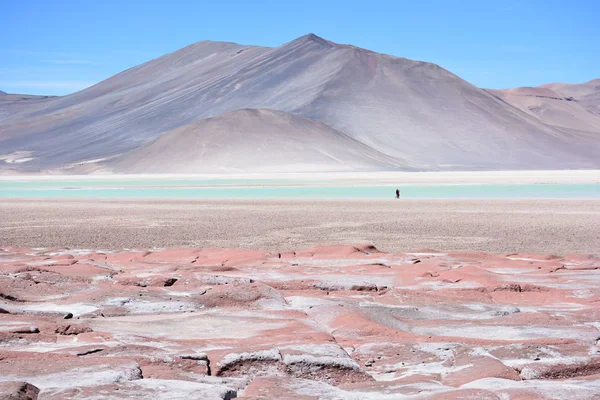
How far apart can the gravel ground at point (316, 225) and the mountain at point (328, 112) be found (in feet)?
213

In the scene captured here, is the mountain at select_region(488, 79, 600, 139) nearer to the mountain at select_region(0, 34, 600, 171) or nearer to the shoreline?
the mountain at select_region(0, 34, 600, 171)

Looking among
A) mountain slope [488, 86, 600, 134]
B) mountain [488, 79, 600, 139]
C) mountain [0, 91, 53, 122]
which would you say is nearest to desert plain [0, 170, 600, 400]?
mountain [488, 79, 600, 139]

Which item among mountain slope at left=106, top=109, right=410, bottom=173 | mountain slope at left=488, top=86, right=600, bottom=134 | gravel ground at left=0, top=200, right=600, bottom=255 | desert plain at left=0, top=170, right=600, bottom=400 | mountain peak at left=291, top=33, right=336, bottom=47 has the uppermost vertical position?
mountain peak at left=291, top=33, right=336, bottom=47

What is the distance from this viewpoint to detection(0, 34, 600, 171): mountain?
102m

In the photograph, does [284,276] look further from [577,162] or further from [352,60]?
[352,60]

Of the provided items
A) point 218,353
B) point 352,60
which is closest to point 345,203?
point 218,353

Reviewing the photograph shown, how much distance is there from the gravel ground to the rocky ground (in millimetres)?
5338

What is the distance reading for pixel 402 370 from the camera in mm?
4145

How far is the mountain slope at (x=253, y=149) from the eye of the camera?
8112 cm

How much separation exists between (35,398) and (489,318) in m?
3.29

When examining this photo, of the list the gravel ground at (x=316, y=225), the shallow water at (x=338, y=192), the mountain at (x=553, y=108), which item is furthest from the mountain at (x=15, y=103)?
the gravel ground at (x=316, y=225)

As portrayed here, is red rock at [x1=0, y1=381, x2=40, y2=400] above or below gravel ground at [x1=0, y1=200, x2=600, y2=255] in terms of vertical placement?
above

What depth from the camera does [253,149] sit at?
284 feet

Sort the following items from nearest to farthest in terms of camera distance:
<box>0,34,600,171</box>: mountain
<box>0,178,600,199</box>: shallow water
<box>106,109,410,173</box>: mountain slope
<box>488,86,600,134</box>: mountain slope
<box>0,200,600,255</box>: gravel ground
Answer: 1. <box>0,200,600,255</box>: gravel ground
2. <box>0,178,600,199</box>: shallow water
3. <box>106,109,410,173</box>: mountain slope
4. <box>0,34,600,171</box>: mountain
5. <box>488,86,600,134</box>: mountain slope
